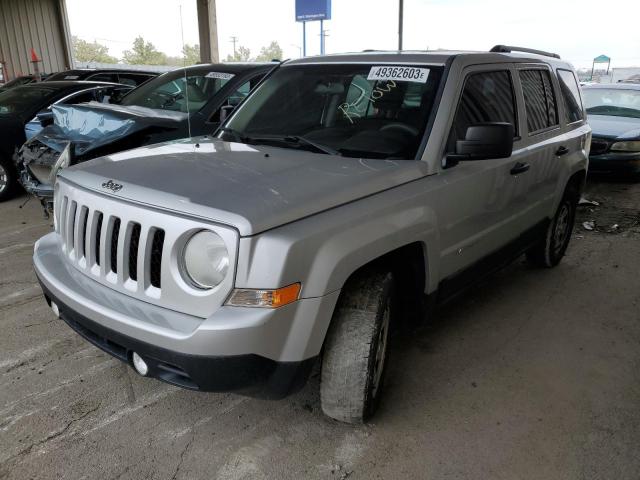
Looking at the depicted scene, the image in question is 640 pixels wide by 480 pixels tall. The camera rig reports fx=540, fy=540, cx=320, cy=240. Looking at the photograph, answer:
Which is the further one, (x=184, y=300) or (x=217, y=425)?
(x=217, y=425)

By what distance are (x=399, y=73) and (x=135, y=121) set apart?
285 cm

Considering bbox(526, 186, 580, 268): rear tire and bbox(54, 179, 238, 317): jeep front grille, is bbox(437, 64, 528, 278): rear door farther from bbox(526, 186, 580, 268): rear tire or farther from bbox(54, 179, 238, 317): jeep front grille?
bbox(54, 179, 238, 317): jeep front grille

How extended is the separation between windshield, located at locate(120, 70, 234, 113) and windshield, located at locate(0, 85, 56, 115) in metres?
1.99

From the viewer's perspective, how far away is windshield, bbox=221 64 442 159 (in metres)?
2.93

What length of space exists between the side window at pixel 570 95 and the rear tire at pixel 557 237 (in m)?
0.62

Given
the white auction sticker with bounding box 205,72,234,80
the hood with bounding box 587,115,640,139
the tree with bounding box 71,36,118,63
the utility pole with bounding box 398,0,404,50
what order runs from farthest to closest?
the tree with bounding box 71,36,118,63 → the utility pole with bounding box 398,0,404,50 → the hood with bounding box 587,115,640,139 → the white auction sticker with bounding box 205,72,234,80

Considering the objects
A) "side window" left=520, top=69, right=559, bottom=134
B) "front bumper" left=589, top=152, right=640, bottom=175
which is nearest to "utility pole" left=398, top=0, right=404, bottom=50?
"front bumper" left=589, top=152, right=640, bottom=175

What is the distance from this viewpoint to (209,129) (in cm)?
537

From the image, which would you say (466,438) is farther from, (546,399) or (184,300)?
(184,300)

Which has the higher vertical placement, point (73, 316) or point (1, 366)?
point (73, 316)

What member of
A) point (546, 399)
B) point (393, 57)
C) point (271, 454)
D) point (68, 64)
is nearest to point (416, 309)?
point (546, 399)

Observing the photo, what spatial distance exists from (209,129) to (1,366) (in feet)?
9.81

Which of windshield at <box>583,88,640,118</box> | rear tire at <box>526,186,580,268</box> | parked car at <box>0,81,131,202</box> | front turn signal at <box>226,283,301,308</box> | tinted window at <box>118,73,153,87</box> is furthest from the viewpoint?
tinted window at <box>118,73,153,87</box>

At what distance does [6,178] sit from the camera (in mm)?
6934
